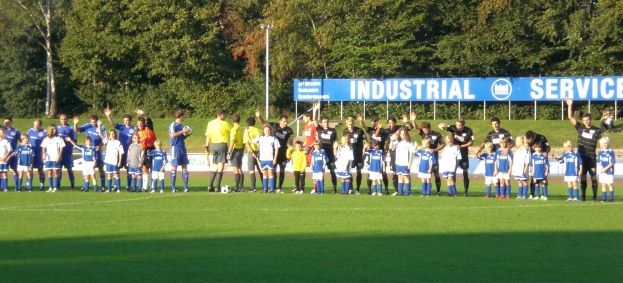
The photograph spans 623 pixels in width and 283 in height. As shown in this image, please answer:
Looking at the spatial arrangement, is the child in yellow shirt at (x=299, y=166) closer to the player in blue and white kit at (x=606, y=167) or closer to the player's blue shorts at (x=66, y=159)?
the player's blue shorts at (x=66, y=159)

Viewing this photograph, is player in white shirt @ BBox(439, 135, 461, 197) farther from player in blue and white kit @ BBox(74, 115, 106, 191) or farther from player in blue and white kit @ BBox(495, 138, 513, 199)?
player in blue and white kit @ BBox(74, 115, 106, 191)

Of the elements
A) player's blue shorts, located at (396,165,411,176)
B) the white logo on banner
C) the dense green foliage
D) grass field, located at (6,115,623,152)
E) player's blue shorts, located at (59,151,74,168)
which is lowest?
player's blue shorts, located at (396,165,411,176)

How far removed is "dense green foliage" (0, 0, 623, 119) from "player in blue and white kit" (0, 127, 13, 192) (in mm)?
32714

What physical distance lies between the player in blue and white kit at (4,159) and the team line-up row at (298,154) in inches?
0.9

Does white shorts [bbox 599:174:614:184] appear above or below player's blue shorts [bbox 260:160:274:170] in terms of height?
below

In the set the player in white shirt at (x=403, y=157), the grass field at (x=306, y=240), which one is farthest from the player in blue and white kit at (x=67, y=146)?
the player in white shirt at (x=403, y=157)

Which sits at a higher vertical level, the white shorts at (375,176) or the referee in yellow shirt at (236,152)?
the referee in yellow shirt at (236,152)

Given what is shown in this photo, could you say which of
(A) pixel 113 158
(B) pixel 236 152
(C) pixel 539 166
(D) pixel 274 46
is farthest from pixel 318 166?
(D) pixel 274 46

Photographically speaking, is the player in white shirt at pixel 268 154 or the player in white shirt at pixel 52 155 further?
the player in white shirt at pixel 52 155

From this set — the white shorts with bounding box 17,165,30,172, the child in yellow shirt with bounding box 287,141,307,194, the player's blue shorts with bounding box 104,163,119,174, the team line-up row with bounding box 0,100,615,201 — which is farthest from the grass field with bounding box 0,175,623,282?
the white shorts with bounding box 17,165,30,172

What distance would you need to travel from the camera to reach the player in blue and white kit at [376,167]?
26.3 metres

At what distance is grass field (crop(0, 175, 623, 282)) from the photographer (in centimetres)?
1246

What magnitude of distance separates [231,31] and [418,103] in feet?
50.1

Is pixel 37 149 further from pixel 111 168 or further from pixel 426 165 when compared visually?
pixel 426 165
